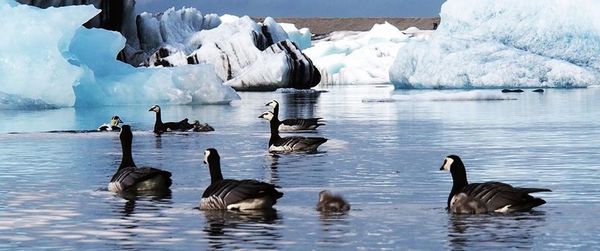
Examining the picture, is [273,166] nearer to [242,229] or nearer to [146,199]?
[146,199]

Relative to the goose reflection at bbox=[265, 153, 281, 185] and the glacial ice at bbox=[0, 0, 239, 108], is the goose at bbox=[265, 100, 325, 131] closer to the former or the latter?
the goose reflection at bbox=[265, 153, 281, 185]

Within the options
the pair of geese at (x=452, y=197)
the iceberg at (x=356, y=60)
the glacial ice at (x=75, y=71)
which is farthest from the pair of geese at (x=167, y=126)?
the iceberg at (x=356, y=60)

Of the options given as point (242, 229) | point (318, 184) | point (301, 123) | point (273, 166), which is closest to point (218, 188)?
point (242, 229)

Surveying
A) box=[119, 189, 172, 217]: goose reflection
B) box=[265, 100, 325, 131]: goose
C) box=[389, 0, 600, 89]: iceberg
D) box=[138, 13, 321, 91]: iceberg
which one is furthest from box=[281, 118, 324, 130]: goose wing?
box=[138, 13, 321, 91]: iceberg

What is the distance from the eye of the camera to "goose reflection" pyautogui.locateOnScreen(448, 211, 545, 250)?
814cm

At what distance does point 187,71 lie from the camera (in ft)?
117

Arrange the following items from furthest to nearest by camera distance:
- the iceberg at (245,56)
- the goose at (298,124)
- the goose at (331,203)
Result: the iceberg at (245,56)
the goose at (298,124)
the goose at (331,203)

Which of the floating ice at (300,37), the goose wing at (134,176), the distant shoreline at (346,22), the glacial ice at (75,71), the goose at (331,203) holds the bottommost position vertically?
the goose at (331,203)

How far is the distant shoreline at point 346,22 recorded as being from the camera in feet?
527

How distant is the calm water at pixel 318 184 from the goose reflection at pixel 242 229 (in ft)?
0.04

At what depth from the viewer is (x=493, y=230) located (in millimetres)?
8742

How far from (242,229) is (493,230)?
1.71 metres

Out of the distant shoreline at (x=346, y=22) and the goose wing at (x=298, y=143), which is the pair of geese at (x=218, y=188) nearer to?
the goose wing at (x=298, y=143)

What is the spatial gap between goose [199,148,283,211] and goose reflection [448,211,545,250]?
1.38 meters
